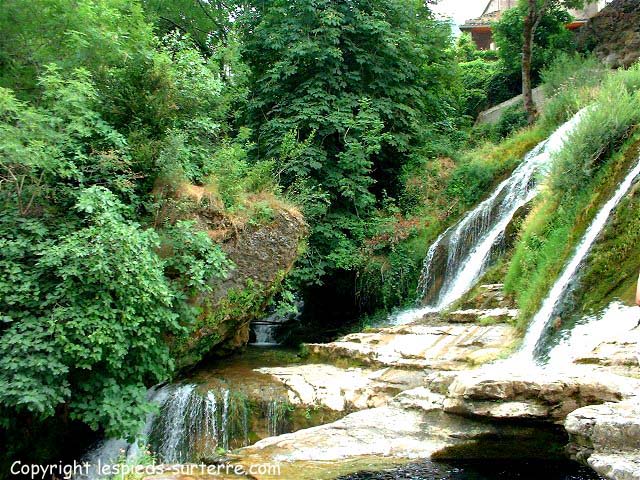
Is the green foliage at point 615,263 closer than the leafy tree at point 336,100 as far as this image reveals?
Yes

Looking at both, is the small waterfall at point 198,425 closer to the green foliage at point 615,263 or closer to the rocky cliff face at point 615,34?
the green foliage at point 615,263

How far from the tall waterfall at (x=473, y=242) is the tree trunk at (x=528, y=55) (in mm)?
4128

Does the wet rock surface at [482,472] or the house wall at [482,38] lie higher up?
the house wall at [482,38]

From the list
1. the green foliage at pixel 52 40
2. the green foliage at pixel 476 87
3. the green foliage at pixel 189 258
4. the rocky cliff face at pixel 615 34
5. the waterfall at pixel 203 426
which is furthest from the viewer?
the green foliage at pixel 476 87

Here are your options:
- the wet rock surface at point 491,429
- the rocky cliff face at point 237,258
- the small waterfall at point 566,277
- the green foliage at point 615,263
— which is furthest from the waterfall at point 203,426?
the green foliage at point 615,263

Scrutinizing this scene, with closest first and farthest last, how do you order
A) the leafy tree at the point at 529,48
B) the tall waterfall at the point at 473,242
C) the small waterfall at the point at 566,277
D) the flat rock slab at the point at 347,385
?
the small waterfall at the point at 566,277
the flat rock slab at the point at 347,385
the tall waterfall at the point at 473,242
the leafy tree at the point at 529,48

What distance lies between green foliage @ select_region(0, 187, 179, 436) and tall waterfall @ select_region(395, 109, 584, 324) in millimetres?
6534

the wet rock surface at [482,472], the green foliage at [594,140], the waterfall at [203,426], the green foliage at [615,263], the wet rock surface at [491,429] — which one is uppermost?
the green foliage at [594,140]

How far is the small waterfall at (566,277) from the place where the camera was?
7.98m

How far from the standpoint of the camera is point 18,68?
9055 millimetres

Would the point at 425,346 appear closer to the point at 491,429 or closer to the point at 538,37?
the point at 491,429

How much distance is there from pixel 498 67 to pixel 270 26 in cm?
1152

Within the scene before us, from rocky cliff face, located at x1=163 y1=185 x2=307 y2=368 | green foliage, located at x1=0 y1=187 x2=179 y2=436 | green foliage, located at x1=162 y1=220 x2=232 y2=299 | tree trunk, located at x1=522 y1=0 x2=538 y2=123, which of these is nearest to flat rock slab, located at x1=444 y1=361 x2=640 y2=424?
green foliage, located at x1=0 y1=187 x2=179 y2=436

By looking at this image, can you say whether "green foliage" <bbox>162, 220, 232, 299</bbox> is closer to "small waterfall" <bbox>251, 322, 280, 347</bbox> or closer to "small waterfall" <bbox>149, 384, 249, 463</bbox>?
"small waterfall" <bbox>149, 384, 249, 463</bbox>
